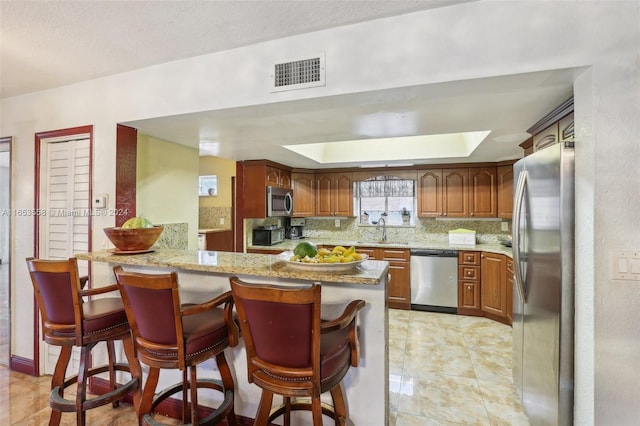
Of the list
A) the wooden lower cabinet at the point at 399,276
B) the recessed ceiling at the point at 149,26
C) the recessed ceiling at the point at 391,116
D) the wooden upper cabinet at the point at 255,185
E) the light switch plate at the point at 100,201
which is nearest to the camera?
the recessed ceiling at the point at 149,26

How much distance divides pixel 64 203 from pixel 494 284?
4686 mm

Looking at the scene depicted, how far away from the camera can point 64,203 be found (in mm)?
2389

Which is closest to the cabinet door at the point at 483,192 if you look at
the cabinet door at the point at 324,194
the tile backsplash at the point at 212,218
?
the cabinet door at the point at 324,194

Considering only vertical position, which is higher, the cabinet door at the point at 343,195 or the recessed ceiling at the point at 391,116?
the recessed ceiling at the point at 391,116

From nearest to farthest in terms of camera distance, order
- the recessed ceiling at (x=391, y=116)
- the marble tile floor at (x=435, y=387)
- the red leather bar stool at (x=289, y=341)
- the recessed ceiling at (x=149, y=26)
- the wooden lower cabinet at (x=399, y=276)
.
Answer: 1. the red leather bar stool at (x=289, y=341)
2. the recessed ceiling at (x=149, y=26)
3. the recessed ceiling at (x=391, y=116)
4. the marble tile floor at (x=435, y=387)
5. the wooden lower cabinet at (x=399, y=276)

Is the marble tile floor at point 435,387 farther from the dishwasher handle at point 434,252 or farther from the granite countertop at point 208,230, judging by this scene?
the granite countertop at point 208,230

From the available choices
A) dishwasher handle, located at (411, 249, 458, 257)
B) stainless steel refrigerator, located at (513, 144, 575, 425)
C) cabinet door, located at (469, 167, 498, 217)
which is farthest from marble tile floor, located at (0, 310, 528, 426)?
cabinet door, located at (469, 167, 498, 217)

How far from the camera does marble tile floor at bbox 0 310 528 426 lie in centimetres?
201

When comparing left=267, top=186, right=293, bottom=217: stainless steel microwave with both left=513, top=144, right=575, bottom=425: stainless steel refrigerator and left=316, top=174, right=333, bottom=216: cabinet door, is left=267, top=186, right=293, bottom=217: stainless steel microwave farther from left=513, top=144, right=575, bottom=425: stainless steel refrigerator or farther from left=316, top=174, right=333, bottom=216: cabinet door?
left=513, top=144, right=575, bottom=425: stainless steel refrigerator

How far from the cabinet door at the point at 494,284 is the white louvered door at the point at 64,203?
4371mm

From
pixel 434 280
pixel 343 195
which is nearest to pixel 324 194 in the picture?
pixel 343 195

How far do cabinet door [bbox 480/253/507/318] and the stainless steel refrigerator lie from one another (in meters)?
1.81

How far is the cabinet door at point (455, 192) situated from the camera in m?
4.39

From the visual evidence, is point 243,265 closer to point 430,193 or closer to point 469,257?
point 469,257
